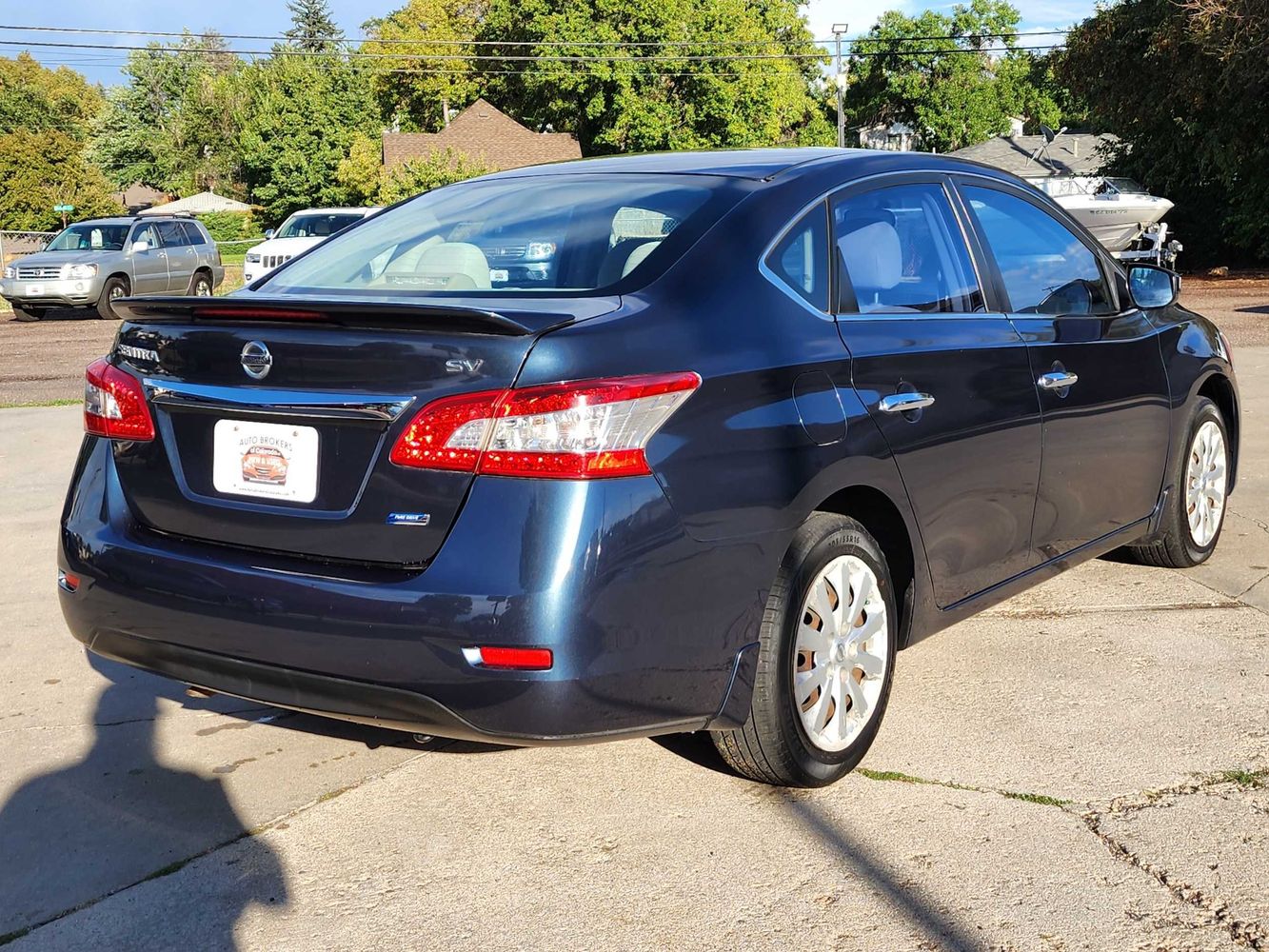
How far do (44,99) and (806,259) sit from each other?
112566 mm

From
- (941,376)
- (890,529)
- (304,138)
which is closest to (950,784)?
(890,529)

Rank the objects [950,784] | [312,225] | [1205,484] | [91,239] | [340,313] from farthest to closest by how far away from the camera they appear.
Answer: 1. [312,225]
2. [91,239]
3. [1205,484]
4. [950,784]
5. [340,313]

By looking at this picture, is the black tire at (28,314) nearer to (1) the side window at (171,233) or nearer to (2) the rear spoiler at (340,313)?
(1) the side window at (171,233)

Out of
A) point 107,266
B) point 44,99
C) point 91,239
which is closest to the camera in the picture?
point 107,266

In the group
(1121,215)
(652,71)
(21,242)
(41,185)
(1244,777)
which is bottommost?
(1244,777)

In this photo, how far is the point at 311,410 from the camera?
9.88 ft

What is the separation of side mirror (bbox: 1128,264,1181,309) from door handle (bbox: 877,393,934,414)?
1.68m

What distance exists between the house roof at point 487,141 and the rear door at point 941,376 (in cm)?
5875

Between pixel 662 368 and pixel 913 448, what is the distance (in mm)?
1001

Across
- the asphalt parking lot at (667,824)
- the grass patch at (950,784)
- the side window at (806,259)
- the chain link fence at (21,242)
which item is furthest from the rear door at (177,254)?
the grass patch at (950,784)

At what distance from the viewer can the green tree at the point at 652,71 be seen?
63.2 metres

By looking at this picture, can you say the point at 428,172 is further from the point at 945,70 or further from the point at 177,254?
the point at 945,70

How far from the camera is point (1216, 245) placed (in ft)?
107

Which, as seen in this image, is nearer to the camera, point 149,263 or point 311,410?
point 311,410
